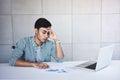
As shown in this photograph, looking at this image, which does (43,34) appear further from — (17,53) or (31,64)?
(31,64)

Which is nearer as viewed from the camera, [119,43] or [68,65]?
[68,65]

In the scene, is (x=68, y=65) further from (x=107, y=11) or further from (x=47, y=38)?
(x=107, y=11)

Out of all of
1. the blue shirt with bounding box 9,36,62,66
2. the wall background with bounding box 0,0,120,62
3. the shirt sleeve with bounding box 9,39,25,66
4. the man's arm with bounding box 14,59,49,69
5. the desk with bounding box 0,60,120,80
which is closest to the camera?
the desk with bounding box 0,60,120,80

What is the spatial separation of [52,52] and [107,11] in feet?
3.68

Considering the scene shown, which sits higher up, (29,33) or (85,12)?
(85,12)

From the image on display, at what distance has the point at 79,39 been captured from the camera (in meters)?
3.05

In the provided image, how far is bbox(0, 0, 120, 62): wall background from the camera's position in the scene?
116 inches

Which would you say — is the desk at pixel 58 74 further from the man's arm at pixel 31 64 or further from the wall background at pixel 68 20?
the wall background at pixel 68 20

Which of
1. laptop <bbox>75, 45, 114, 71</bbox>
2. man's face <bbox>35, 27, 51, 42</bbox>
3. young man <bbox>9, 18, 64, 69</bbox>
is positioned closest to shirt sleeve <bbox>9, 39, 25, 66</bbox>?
young man <bbox>9, 18, 64, 69</bbox>

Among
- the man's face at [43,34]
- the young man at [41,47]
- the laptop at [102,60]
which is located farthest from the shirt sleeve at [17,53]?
the laptop at [102,60]

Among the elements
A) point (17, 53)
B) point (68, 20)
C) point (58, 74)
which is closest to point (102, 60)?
point (58, 74)

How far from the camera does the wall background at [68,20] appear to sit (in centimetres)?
296

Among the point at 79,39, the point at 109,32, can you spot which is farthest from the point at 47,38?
the point at 109,32

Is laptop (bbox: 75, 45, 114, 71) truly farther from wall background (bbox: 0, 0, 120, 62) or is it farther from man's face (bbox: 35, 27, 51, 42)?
wall background (bbox: 0, 0, 120, 62)
